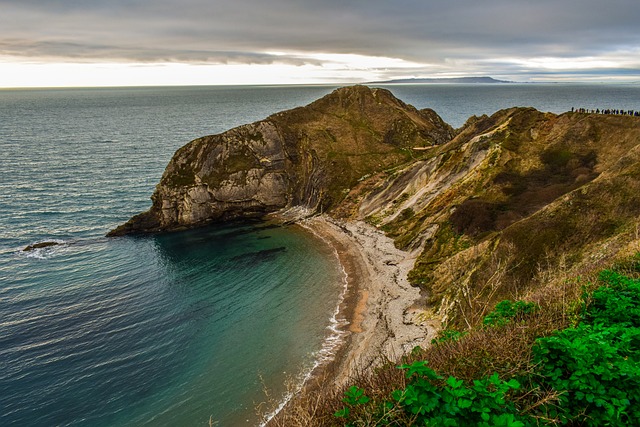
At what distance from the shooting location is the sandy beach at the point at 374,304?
35.8m

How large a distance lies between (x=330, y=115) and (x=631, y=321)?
91.8m

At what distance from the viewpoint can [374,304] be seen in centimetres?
4491

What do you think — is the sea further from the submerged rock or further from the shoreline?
the shoreline

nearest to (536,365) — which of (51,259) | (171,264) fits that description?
(171,264)

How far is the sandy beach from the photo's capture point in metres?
35.8

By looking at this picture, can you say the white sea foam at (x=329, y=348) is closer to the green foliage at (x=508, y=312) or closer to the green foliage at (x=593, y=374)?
the green foliage at (x=508, y=312)

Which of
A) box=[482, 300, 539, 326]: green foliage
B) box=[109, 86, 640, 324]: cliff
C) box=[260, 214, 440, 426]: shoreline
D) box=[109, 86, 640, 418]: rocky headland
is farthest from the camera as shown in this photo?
box=[109, 86, 640, 324]: cliff

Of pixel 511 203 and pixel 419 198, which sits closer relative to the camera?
pixel 511 203

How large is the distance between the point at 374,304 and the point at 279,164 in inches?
1877

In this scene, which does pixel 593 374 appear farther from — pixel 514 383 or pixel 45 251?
pixel 45 251

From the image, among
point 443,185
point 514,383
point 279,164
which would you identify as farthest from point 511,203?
point 514,383

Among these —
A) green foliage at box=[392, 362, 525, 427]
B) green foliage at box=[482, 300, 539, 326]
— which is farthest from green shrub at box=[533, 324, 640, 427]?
green foliage at box=[482, 300, 539, 326]

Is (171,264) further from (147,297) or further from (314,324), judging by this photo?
(314,324)

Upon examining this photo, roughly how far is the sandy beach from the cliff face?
60.2 ft
